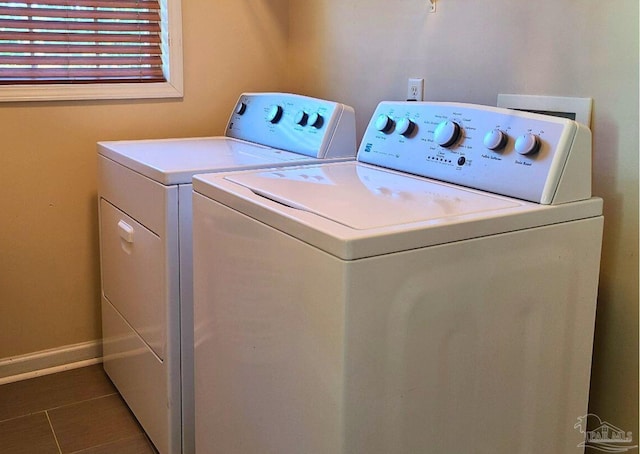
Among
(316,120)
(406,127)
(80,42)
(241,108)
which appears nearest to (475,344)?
(406,127)

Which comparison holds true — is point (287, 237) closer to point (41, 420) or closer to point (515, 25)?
point (515, 25)

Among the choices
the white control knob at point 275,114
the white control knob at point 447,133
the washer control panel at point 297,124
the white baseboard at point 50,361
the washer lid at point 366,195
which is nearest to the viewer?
the washer lid at point 366,195

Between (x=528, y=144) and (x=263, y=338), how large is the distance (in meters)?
0.68

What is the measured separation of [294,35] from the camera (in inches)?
105

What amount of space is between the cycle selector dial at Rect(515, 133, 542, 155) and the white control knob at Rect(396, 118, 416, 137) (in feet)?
1.11

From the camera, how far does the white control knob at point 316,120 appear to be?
205 cm

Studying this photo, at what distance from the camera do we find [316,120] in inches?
81.4

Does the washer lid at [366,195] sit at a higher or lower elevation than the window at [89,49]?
lower

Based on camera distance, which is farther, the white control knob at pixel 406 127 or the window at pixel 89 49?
the window at pixel 89 49

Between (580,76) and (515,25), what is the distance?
0.80ft

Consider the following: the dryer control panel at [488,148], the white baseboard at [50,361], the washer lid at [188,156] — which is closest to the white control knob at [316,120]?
the washer lid at [188,156]

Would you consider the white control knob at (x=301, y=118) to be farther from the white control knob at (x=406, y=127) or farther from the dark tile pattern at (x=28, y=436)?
the dark tile pattern at (x=28, y=436)

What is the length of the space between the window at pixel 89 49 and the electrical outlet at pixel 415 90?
0.92 meters

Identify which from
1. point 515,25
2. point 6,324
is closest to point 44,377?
point 6,324
